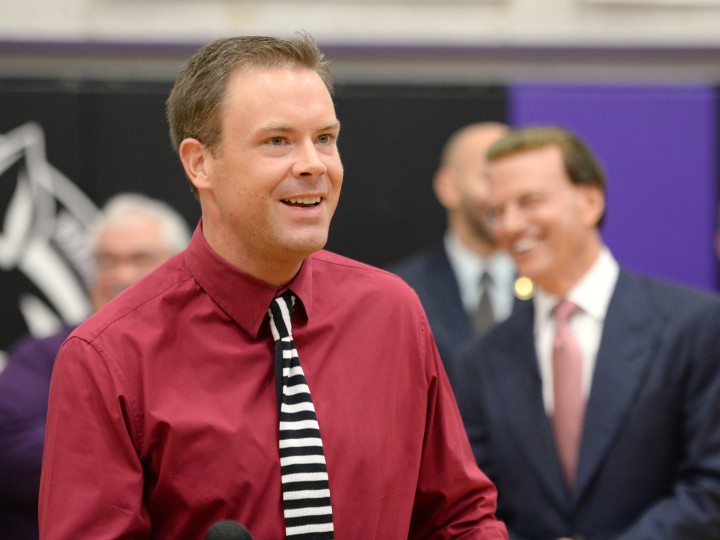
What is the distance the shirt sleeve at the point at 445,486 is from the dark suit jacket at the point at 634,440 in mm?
1089

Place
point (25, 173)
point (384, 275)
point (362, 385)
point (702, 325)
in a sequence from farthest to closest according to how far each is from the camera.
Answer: point (25, 173), point (702, 325), point (384, 275), point (362, 385)

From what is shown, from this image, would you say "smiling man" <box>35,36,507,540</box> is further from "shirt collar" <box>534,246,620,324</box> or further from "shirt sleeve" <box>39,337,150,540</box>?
"shirt collar" <box>534,246,620,324</box>

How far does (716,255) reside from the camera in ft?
19.5

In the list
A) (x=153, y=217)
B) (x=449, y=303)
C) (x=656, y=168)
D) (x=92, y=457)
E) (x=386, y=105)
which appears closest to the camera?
(x=92, y=457)

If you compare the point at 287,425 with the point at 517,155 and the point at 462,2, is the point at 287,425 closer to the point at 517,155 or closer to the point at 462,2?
the point at 517,155

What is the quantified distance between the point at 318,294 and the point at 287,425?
33cm

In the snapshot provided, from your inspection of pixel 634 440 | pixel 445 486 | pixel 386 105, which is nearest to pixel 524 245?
pixel 634 440

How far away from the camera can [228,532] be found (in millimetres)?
1922

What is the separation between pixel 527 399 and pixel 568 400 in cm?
12

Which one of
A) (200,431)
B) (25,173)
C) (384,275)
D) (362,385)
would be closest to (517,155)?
(384,275)

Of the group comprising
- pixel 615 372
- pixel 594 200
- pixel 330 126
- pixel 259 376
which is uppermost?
pixel 330 126

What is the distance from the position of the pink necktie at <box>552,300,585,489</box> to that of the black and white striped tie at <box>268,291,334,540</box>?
148cm

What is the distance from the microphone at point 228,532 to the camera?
1.92m

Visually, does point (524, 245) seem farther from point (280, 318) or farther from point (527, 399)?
point (280, 318)
